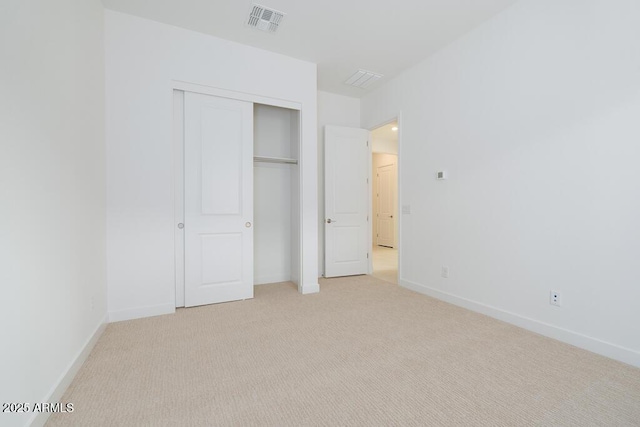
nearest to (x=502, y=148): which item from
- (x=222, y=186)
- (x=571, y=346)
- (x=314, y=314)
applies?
(x=571, y=346)

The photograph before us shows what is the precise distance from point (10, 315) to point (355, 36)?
3.66m

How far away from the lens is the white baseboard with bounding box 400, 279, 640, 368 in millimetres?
2039

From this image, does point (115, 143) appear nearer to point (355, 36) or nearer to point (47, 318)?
point (47, 318)

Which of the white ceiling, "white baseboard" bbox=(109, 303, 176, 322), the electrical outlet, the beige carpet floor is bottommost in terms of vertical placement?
the beige carpet floor

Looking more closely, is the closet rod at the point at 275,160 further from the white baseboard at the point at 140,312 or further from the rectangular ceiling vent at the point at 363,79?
the white baseboard at the point at 140,312

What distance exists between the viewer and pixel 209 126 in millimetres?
3277

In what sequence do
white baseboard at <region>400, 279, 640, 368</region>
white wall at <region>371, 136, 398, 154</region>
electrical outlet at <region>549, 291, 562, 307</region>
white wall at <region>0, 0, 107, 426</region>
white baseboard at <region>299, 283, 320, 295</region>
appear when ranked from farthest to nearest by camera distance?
white wall at <region>371, 136, 398, 154</region> < white baseboard at <region>299, 283, 320, 295</region> < electrical outlet at <region>549, 291, 562, 307</region> < white baseboard at <region>400, 279, 640, 368</region> < white wall at <region>0, 0, 107, 426</region>

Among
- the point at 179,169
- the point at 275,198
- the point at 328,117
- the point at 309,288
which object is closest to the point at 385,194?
the point at 328,117

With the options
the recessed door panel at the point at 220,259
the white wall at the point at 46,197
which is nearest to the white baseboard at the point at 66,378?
the white wall at the point at 46,197

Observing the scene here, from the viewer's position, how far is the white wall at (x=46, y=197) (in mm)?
1269

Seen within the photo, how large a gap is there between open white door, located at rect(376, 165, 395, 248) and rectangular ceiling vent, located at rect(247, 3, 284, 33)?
6.13 metres

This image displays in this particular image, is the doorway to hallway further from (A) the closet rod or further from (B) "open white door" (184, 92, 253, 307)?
(B) "open white door" (184, 92, 253, 307)

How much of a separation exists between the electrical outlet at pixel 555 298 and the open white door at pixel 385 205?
5.96m

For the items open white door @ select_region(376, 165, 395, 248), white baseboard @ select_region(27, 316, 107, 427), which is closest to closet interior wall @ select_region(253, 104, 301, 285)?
white baseboard @ select_region(27, 316, 107, 427)
